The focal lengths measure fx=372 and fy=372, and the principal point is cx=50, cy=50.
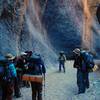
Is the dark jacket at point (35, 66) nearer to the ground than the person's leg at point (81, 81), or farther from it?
farther from it

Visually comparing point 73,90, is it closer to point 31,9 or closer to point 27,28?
point 27,28

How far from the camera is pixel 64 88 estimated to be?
15906 mm

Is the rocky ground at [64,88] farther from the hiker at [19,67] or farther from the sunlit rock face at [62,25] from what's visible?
the sunlit rock face at [62,25]

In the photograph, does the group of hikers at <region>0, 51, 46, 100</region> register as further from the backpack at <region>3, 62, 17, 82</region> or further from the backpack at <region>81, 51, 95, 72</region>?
the backpack at <region>81, 51, 95, 72</region>

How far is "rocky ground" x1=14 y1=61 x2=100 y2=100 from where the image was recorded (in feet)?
43.0

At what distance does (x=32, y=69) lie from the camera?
11859mm

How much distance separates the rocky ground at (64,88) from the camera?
43.0 ft

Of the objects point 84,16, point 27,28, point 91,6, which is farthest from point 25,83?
point 91,6

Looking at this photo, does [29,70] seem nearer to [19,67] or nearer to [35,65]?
[35,65]

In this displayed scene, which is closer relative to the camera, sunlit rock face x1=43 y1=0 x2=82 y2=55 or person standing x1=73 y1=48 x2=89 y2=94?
person standing x1=73 y1=48 x2=89 y2=94

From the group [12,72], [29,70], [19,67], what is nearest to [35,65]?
[29,70]

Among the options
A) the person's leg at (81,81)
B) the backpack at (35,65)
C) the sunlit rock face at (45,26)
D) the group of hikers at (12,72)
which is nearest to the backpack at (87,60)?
the person's leg at (81,81)

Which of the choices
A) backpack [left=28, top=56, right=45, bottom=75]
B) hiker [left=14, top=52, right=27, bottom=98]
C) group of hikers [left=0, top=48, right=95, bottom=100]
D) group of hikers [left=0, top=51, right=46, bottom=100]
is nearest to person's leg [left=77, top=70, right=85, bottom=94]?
group of hikers [left=0, top=48, right=95, bottom=100]

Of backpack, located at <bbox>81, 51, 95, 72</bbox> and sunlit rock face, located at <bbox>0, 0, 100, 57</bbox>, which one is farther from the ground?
sunlit rock face, located at <bbox>0, 0, 100, 57</bbox>
